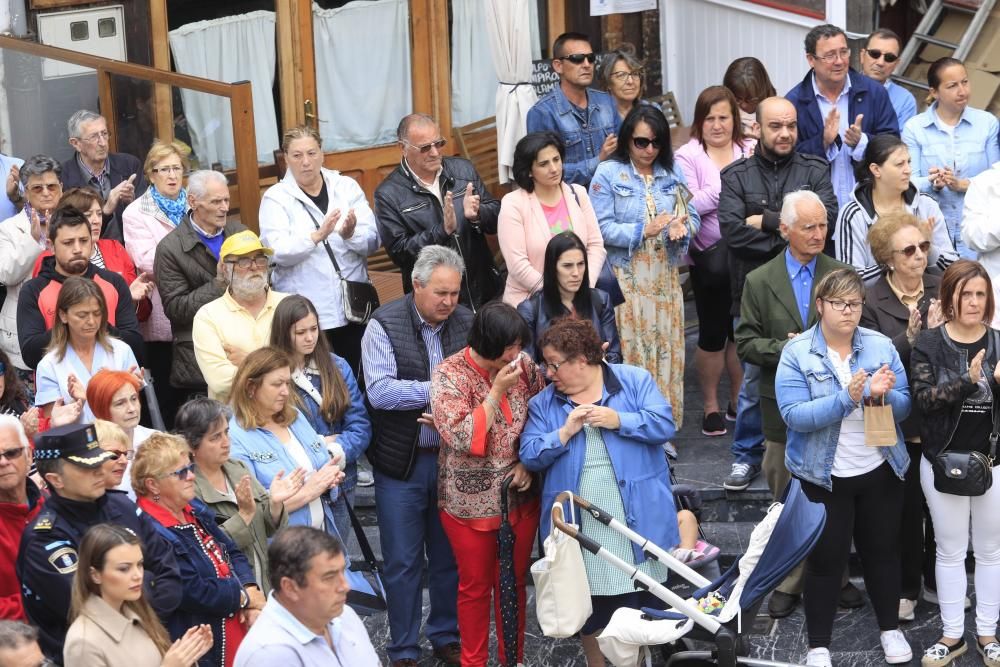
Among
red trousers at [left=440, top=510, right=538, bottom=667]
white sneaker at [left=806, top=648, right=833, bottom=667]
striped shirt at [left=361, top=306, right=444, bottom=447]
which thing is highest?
striped shirt at [left=361, top=306, right=444, bottom=447]

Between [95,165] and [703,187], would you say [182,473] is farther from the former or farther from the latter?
[703,187]

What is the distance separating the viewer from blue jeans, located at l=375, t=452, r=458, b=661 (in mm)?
7277

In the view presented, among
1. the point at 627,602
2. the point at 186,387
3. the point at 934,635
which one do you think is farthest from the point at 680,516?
the point at 186,387

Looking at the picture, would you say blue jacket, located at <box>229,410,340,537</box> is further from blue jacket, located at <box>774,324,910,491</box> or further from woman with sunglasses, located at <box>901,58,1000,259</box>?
woman with sunglasses, located at <box>901,58,1000,259</box>

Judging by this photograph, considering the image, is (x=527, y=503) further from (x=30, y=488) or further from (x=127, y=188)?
(x=127, y=188)

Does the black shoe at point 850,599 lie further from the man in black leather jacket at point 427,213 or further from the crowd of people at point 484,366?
the man in black leather jacket at point 427,213

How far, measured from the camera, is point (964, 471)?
693 centimetres

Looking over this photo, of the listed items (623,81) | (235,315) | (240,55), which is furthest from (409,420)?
(240,55)

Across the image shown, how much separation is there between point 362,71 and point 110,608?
7.29m

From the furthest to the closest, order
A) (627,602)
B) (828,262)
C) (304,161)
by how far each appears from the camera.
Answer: (304,161)
(828,262)
(627,602)

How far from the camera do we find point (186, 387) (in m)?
A: 8.15

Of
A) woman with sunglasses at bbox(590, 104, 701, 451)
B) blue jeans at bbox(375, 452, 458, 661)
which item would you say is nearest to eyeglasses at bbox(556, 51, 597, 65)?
woman with sunglasses at bbox(590, 104, 701, 451)

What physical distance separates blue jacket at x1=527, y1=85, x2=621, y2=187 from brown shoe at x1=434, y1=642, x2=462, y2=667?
302 centimetres

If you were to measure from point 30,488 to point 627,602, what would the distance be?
2.56m
